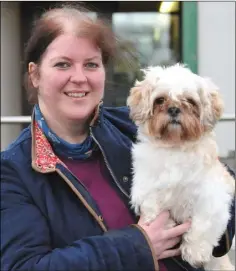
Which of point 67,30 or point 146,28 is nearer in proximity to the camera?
point 67,30

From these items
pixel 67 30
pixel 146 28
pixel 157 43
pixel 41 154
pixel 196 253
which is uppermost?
pixel 146 28

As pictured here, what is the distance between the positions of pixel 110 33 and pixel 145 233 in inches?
33.8

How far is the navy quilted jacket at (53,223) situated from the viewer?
1.60 meters

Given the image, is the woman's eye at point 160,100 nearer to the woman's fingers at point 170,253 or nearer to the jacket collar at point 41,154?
the jacket collar at point 41,154

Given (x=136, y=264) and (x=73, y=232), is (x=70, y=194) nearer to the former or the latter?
(x=73, y=232)

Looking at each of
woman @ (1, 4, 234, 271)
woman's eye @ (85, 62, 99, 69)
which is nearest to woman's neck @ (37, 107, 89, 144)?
woman @ (1, 4, 234, 271)

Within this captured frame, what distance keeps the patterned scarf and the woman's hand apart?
35cm

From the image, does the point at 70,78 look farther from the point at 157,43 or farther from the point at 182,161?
the point at 157,43

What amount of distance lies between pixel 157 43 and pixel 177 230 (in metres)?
2.80

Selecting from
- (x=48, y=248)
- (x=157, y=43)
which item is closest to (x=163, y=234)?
(x=48, y=248)

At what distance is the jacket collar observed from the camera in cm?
172

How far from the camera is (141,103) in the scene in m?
2.02

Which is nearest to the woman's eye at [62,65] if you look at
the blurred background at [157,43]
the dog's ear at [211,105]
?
the dog's ear at [211,105]

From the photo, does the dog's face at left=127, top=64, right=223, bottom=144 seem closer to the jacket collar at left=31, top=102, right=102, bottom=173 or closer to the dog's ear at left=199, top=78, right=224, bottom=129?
the dog's ear at left=199, top=78, right=224, bottom=129
